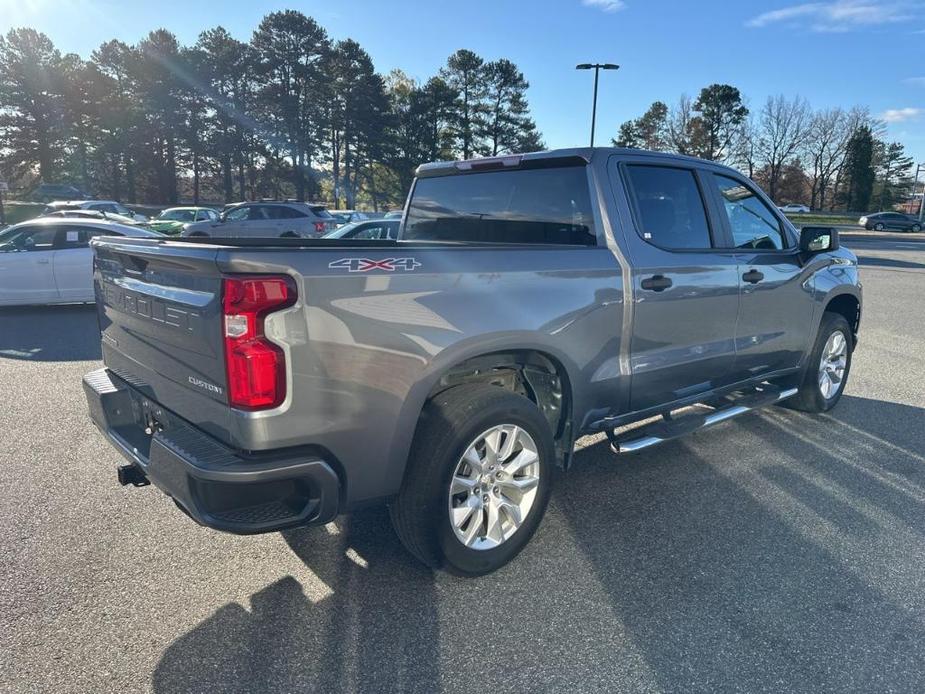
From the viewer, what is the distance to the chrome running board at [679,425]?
3.49 metres

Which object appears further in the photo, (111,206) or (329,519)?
(111,206)

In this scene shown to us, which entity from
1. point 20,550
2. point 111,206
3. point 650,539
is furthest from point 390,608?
point 111,206

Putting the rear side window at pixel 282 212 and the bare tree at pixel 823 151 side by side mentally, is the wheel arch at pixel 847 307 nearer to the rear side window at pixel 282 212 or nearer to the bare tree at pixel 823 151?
the rear side window at pixel 282 212

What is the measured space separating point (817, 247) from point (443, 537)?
3.69 metres

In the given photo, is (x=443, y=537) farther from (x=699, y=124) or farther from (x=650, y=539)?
(x=699, y=124)

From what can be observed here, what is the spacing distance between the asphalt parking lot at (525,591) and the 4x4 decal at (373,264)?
146cm

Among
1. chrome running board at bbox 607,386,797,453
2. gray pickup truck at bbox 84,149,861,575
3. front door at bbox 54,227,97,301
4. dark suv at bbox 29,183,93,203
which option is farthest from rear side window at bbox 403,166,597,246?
dark suv at bbox 29,183,93,203

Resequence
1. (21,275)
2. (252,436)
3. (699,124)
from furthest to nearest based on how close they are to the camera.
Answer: (699,124) < (21,275) < (252,436)

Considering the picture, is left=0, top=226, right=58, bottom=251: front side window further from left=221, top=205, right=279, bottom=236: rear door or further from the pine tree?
→ the pine tree

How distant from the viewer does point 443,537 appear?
Answer: 107 inches

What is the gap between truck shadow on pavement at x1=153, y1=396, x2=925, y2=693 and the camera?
2309mm

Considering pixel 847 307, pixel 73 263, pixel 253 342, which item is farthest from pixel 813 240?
pixel 73 263

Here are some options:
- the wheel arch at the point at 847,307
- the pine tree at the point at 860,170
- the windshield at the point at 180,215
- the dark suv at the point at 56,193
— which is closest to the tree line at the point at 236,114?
the dark suv at the point at 56,193

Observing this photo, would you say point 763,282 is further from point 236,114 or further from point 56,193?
point 236,114
